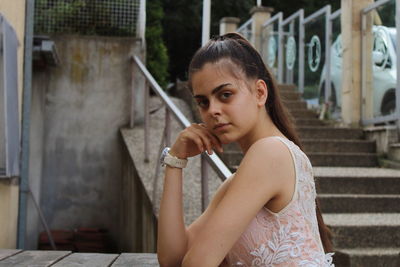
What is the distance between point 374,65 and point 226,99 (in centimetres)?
700

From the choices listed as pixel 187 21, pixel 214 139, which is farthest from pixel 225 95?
pixel 187 21

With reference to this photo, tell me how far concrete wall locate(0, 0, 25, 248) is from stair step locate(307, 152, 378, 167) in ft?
11.0

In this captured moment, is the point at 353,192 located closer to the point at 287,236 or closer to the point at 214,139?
the point at 214,139

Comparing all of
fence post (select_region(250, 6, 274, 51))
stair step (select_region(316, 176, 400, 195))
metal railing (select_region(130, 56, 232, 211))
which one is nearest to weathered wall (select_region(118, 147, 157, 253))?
metal railing (select_region(130, 56, 232, 211))

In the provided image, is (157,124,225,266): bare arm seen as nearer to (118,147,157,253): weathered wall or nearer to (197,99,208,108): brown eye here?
(197,99,208,108): brown eye

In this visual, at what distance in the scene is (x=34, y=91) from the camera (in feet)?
23.3

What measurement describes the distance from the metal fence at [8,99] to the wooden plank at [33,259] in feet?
4.46

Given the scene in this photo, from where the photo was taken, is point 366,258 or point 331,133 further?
point 331,133

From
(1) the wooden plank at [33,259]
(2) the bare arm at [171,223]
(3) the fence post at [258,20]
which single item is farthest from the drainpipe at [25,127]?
(3) the fence post at [258,20]

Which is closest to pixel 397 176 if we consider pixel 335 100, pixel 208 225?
pixel 335 100

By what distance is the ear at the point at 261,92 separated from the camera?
1.69 m

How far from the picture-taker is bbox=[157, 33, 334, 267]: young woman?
151 centimetres

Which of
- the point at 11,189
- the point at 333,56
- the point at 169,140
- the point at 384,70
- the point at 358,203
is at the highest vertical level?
the point at 333,56

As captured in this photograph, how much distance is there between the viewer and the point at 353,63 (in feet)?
27.8
